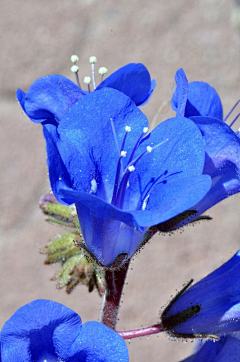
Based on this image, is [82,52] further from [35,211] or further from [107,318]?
[107,318]

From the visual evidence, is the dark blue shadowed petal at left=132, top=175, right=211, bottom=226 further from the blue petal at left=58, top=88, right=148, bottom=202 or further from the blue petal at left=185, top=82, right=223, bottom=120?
the blue petal at left=185, top=82, right=223, bottom=120

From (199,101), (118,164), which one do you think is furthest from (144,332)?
(199,101)

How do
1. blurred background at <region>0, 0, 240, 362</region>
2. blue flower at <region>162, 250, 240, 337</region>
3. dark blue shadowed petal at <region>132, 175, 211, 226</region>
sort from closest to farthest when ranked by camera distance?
dark blue shadowed petal at <region>132, 175, 211, 226</region> → blue flower at <region>162, 250, 240, 337</region> → blurred background at <region>0, 0, 240, 362</region>

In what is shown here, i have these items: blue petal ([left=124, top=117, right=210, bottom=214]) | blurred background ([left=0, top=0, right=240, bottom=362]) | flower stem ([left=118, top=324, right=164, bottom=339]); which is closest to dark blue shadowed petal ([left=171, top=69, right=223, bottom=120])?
blue petal ([left=124, top=117, right=210, bottom=214])

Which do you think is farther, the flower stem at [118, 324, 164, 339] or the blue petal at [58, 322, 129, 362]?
the flower stem at [118, 324, 164, 339]

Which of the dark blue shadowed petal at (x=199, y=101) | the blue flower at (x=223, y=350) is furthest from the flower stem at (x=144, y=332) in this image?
the dark blue shadowed petal at (x=199, y=101)
